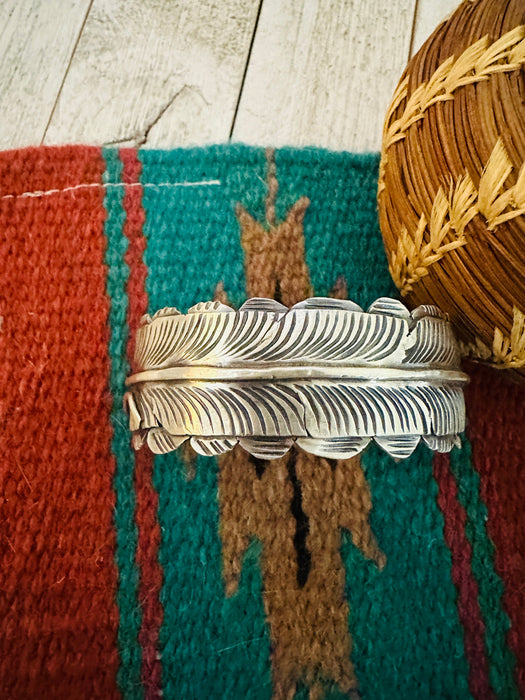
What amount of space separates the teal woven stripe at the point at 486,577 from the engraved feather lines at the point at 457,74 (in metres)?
0.21

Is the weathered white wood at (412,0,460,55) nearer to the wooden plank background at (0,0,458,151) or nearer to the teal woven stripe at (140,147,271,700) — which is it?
the wooden plank background at (0,0,458,151)

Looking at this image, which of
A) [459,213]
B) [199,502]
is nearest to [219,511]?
[199,502]

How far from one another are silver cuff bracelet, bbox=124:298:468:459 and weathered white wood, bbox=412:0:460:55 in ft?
1.18

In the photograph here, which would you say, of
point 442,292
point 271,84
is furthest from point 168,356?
point 271,84

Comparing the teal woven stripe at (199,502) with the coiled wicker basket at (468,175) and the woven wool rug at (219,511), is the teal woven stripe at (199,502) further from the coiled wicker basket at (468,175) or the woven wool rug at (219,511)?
the coiled wicker basket at (468,175)

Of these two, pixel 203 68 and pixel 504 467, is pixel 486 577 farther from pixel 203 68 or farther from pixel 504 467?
pixel 203 68

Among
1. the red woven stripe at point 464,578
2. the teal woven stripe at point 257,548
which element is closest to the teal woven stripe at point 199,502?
the teal woven stripe at point 257,548

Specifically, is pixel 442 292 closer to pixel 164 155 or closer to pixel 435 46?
pixel 435 46

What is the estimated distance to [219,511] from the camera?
396 mm

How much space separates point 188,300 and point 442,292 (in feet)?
0.62

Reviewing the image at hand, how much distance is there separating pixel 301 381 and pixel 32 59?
0.45m

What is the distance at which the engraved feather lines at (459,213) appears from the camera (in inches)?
9.9

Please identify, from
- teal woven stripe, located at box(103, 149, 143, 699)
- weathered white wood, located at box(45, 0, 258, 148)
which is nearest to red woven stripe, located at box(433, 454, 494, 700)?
teal woven stripe, located at box(103, 149, 143, 699)

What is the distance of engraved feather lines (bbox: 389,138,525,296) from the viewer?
0.25 meters
